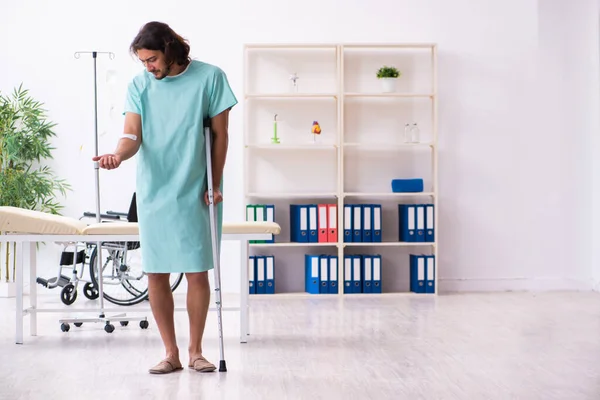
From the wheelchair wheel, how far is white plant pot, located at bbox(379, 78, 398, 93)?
77.4 inches

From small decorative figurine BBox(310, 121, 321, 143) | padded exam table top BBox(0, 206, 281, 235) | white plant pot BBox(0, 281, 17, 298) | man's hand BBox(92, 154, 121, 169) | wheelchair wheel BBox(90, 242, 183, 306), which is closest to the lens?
man's hand BBox(92, 154, 121, 169)

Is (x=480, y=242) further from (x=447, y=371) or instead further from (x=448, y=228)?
(x=447, y=371)

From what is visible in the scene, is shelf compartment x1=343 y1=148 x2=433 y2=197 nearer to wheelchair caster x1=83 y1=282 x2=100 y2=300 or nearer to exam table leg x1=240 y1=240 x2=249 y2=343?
wheelchair caster x1=83 y1=282 x2=100 y2=300

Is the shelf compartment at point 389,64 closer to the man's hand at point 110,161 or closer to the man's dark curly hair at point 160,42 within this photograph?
the man's dark curly hair at point 160,42

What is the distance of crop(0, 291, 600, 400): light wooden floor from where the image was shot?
2949mm

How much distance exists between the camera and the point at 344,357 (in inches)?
142

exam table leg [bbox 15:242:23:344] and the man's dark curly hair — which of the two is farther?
exam table leg [bbox 15:242:23:344]

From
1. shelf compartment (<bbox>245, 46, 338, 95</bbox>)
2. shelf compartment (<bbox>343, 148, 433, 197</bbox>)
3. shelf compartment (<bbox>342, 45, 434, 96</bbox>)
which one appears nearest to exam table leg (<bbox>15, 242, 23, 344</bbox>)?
shelf compartment (<bbox>245, 46, 338, 95</bbox>)

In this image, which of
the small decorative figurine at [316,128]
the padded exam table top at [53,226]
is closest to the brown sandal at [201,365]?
the padded exam table top at [53,226]

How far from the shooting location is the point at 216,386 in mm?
3010

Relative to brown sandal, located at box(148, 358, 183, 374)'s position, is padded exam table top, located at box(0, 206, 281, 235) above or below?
above

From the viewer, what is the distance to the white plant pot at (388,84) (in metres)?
6.17

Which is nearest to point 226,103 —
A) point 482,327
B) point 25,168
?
point 482,327

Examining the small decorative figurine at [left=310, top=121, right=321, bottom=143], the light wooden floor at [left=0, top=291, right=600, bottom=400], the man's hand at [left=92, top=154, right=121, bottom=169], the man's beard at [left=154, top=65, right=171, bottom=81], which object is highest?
the small decorative figurine at [left=310, top=121, right=321, bottom=143]
